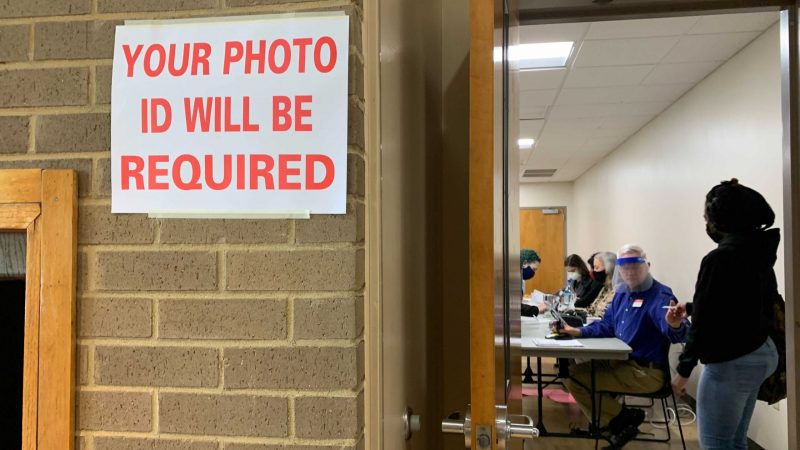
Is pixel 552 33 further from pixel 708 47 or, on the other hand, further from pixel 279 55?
pixel 279 55

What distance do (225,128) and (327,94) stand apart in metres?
0.18

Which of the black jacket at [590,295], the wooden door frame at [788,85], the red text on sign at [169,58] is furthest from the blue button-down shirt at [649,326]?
the red text on sign at [169,58]

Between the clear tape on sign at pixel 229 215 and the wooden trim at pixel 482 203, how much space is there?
31 centimetres

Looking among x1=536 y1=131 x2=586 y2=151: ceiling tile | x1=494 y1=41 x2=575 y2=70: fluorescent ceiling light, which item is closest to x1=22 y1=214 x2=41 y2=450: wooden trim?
x1=494 y1=41 x2=575 y2=70: fluorescent ceiling light

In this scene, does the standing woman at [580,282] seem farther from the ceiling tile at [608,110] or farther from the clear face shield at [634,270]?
the clear face shield at [634,270]

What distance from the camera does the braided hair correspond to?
2.32m

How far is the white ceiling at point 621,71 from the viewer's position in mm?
3219

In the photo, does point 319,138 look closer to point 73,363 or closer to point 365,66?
point 365,66

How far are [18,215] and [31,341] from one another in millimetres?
210

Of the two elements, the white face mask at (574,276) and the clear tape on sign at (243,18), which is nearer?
the clear tape on sign at (243,18)

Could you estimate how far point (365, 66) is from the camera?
0.84m

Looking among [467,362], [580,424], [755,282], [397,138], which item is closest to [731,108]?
[755,282]

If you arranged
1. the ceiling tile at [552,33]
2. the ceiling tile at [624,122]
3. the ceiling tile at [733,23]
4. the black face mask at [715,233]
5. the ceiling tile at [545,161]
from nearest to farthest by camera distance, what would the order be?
1. the black face mask at [715,233]
2. the ceiling tile at [733,23]
3. the ceiling tile at [552,33]
4. the ceiling tile at [624,122]
5. the ceiling tile at [545,161]

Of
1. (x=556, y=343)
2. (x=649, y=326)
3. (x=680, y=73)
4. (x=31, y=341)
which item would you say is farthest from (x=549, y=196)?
(x=31, y=341)
